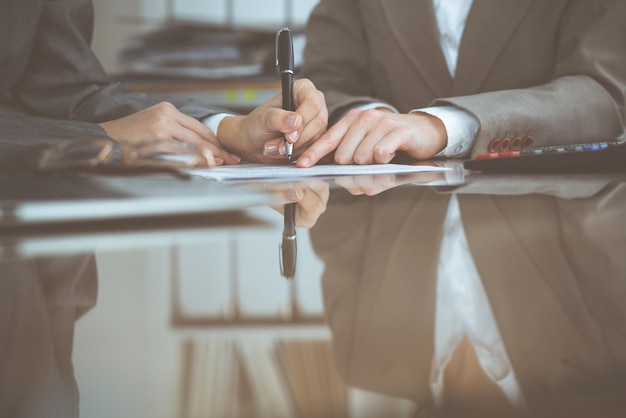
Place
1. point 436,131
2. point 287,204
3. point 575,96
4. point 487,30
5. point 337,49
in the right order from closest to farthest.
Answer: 1. point 287,204
2. point 436,131
3. point 575,96
4. point 487,30
5. point 337,49

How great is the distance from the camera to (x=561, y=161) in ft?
2.23

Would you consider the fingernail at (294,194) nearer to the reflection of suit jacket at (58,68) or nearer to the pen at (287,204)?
the pen at (287,204)

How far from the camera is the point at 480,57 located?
122 centimetres

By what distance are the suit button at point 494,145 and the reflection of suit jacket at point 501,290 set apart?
1.58ft

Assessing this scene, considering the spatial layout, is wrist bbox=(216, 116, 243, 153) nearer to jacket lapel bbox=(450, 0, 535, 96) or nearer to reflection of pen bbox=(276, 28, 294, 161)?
reflection of pen bbox=(276, 28, 294, 161)

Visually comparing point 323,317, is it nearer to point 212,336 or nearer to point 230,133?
point 212,336

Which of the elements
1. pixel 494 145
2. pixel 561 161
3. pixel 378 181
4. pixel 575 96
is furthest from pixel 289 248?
pixel 575 96

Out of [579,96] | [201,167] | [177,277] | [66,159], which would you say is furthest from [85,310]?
[579,96]

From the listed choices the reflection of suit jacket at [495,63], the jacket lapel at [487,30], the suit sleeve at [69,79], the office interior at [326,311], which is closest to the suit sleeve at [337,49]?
the reflection of suit jacket at [495,63]

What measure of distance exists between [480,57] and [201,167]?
2.15ft

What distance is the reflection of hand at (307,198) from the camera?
435 millimetres

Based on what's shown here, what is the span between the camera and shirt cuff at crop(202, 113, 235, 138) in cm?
97

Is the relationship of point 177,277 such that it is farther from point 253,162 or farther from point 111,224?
point 253,162

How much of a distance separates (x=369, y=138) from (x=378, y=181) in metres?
0.22
